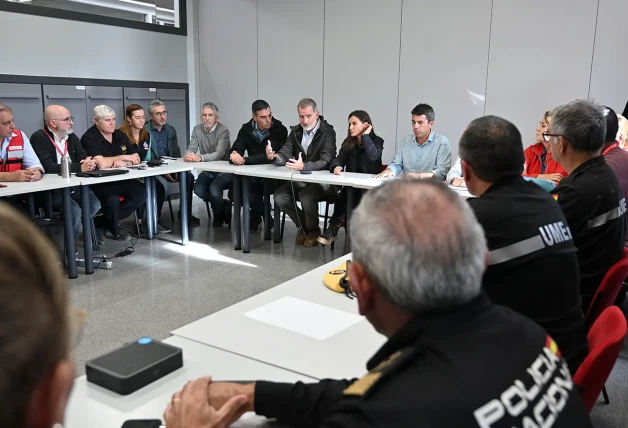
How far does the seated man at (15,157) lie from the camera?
4180mm

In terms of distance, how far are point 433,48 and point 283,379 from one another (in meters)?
5.18

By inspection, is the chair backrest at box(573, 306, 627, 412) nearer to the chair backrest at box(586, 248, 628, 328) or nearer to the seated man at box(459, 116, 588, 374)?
the seated man at box(459, 116, 588, 374)

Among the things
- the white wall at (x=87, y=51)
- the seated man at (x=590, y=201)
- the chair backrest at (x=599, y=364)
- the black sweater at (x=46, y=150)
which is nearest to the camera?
the chair backrest at (x=599, y=364)

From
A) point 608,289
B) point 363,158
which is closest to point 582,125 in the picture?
point 608,289

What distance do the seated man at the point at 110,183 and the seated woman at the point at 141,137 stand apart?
0.35 meters

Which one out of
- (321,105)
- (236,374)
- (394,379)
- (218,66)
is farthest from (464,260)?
(218,66)

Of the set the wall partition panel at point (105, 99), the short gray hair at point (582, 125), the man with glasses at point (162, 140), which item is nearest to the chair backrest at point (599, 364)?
the short gray hair at point (582, 125)

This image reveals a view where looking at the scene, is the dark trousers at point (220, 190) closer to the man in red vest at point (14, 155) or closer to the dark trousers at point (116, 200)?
→ the dark trousers at point (116, 200)

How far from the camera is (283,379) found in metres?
1.42

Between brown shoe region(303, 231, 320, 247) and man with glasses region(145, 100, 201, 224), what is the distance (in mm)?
1406

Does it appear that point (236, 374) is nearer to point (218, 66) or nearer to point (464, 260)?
point (464, 260)

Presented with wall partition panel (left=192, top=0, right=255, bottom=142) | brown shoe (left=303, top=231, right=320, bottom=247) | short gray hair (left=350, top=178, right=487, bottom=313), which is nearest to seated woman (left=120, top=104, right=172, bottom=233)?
brown shoe (left=303, top=231, right=320, bottom=247)

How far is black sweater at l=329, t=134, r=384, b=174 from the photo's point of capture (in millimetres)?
5113

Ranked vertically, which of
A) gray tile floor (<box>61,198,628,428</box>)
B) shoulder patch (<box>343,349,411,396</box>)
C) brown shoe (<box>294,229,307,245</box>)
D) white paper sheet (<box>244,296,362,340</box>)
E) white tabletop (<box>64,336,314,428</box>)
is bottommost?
gray tile floor (<box>61,198,628,428</box>)
